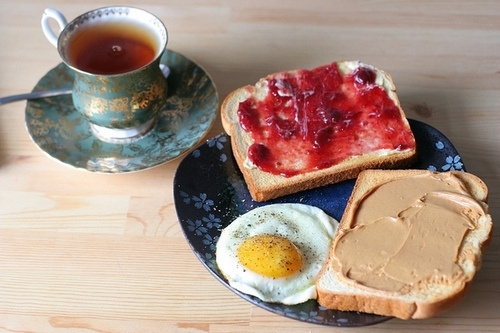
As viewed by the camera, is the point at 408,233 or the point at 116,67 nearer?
the point at 408,233

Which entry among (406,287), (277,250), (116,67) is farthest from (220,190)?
(406,287)

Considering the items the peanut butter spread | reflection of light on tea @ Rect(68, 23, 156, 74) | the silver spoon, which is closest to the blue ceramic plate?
the peanut butter spread

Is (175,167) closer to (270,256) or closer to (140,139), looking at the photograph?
(140,139)

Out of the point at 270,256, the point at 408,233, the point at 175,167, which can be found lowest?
the point at 175,167

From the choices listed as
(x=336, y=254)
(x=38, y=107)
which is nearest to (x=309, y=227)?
(x=336, y=254)

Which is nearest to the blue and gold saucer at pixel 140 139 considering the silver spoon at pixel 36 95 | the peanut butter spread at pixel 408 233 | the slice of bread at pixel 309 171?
the silver spoon at pixel 36 95

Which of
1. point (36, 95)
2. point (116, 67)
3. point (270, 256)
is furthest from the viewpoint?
point (36, 95)

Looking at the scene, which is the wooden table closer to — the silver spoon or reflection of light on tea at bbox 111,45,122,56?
the silver spoon

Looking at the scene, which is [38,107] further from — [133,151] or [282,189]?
[282,189]
